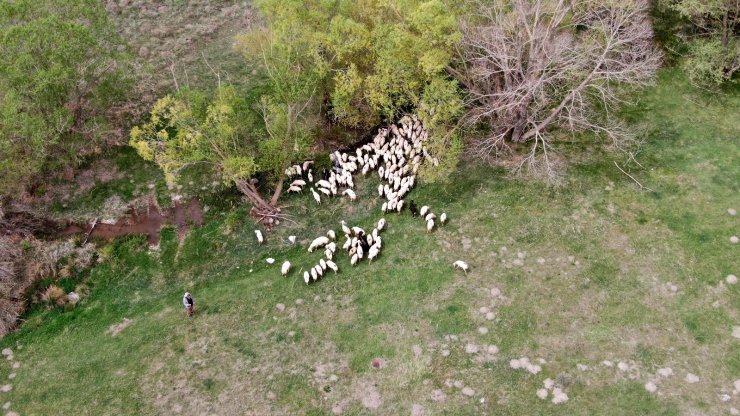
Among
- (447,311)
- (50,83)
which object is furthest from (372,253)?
(50,83)

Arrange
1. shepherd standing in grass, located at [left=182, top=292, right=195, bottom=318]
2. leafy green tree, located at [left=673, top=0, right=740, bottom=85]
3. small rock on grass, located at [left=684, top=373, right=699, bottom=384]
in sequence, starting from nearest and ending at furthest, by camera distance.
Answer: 1. small rock on grass, located at [left=684, top=373, right=699, bottom=384]
2. shepherd standing in grass, located at [left=182, top=292, right=195, bottom=318]
3. leafy green tree, located at [left=673, top=0, right=740, bottom=85]

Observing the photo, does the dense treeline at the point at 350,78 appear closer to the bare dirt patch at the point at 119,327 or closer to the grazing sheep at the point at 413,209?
the grazing sheep at the point at 413,209

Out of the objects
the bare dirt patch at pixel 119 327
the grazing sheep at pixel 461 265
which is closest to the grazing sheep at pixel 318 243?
the grazing sheep at pixel 461 265

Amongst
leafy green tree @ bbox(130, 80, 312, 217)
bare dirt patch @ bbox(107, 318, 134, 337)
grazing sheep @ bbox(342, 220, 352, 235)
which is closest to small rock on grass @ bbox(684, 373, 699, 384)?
grazing sheep @ bbox(342, 220, 352, 235)

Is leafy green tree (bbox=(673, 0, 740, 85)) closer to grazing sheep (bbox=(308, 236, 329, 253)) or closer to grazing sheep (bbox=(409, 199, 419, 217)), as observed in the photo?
grazing sheep (bbox=(409, 199, 419, 217))

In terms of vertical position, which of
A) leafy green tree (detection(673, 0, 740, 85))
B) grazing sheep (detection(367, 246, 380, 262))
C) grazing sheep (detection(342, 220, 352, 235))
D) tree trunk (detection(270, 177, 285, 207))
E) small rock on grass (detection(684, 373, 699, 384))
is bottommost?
small rock on grass (detection(684, 373, 699, 384))

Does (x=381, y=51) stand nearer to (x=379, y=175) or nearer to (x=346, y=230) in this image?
(x=379, y=175)
